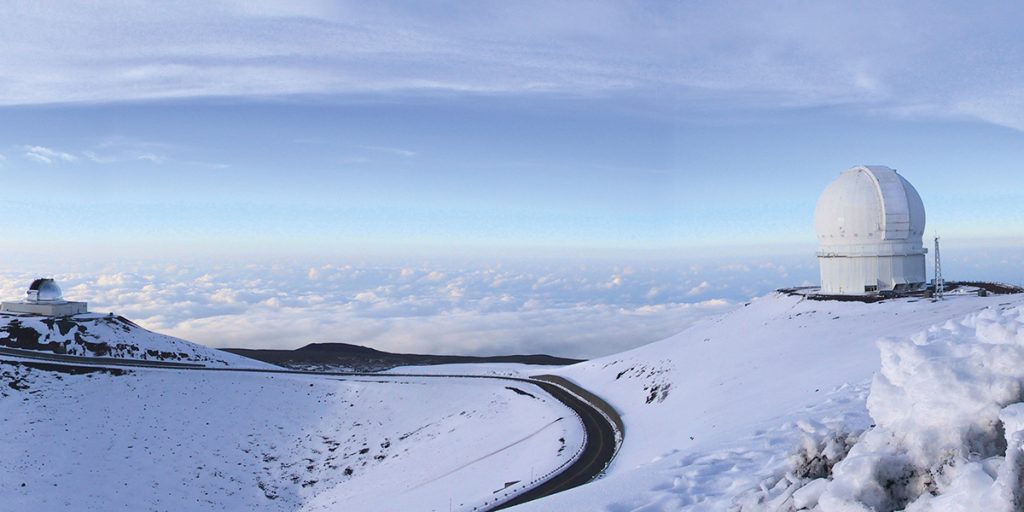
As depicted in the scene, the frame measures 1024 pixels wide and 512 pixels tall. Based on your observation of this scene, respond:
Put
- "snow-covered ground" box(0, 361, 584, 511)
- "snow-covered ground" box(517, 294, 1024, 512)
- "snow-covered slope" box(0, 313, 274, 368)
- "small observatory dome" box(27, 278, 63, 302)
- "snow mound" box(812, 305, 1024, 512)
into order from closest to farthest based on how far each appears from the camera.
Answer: "snow mound" box(812, 305, 1024, 512)
"snow-covered ground" box(517, 294, 1024, 512)
"snow-covered ground" box(0, 361, 584, 511)
"snow-covered slope" box(0, 313, 274, 368)
"small observatory dome" box(27, 278, 63, 302)

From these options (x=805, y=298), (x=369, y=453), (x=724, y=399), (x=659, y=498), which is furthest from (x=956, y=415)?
(x=805, y=298)

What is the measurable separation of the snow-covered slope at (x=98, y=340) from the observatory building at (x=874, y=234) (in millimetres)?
59798

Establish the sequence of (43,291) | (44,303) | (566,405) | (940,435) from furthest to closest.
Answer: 1. (43,291)
2. (44,303)
3. (566,405)
4. (940,435)

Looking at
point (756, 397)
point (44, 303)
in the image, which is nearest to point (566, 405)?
point (756, 397)

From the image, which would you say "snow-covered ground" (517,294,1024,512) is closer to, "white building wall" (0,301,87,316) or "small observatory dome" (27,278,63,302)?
"white building wall" (0,301,87,316)

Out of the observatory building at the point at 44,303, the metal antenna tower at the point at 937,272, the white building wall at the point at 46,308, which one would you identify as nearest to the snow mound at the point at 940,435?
the metal antenna tower at the point at 937,272

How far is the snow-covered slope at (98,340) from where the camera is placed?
65.2 m

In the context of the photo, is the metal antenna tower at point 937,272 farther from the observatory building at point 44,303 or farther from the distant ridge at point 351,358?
the observatory building at point 44,303

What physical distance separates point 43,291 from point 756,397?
256 ft

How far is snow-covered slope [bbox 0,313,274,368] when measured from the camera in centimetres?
6519

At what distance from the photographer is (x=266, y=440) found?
163 feet

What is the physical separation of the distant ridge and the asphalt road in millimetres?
21844

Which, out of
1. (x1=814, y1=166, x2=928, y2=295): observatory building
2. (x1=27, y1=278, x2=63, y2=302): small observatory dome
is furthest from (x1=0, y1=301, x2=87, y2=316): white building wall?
(x1=814, y1=166, x2=928, y2=295): observatory building

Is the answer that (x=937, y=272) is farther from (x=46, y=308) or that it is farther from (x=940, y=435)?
(x=46, y=308)
